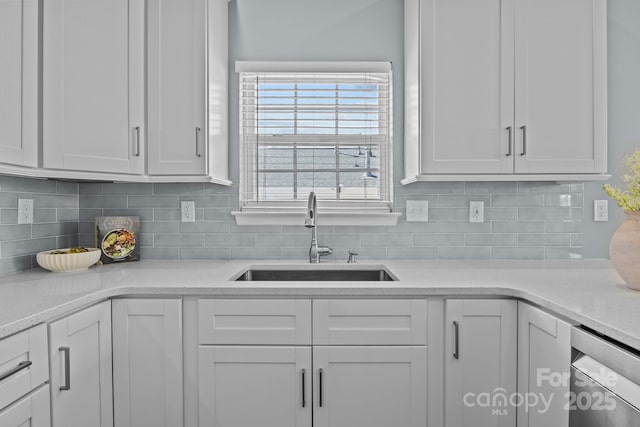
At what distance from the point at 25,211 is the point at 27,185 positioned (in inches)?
5.0

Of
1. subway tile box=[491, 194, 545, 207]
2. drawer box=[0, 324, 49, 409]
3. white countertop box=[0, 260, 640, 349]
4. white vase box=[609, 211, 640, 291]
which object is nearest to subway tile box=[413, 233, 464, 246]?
white countertop box=[0, 260, 640, 349]

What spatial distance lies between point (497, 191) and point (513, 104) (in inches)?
21.6

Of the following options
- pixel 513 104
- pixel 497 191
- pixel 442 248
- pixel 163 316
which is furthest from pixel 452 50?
pixel 163 316

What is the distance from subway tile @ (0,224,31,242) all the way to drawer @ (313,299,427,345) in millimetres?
1419

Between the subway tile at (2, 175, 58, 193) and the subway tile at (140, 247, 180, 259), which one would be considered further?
the subway tile at (140, 247, 180, 259)

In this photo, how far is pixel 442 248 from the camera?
7.84 feet

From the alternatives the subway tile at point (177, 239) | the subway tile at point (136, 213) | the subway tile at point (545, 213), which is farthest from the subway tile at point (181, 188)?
the subway tile at point (545, 213)

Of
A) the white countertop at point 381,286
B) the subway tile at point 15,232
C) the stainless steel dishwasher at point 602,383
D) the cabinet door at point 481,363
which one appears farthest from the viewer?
the subway tile at point 15,232

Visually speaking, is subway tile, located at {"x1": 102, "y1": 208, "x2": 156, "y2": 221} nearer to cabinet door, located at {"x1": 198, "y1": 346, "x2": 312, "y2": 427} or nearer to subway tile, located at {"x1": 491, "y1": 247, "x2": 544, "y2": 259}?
cabinet door, located at {"x1": 198, "y1": 346, "x2": 312, "y2": 427}

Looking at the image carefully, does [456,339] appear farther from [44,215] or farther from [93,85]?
[44,215]

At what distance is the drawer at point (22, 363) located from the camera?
1145mm

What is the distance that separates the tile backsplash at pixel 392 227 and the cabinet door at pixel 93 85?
446 millimetres

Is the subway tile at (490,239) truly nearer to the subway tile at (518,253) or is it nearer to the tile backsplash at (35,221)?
the subway tile at (518,253)

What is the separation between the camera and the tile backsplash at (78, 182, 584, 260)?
238cm
